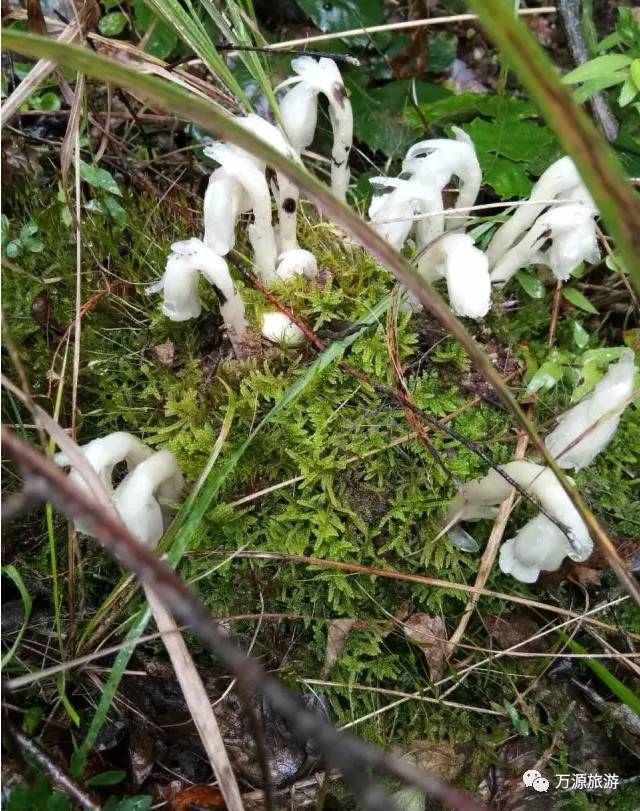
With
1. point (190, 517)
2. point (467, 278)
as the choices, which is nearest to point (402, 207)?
point (467, 278)

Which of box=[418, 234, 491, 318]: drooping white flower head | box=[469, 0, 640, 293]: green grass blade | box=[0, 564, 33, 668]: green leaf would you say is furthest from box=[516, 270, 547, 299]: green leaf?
box=[0, 564, 33, 668]: green leaf

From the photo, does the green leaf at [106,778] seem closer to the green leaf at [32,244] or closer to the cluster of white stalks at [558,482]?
the cluster of white stalks at [558,482]

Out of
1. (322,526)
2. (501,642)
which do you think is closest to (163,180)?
(322,526)

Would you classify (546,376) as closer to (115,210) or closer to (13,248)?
(115,210)

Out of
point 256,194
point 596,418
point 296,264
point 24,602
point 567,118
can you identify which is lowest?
point 24,602

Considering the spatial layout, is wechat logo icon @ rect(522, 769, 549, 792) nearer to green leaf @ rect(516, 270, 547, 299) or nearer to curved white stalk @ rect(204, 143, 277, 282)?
green leaf @ rect(516, 270, 547, 299)

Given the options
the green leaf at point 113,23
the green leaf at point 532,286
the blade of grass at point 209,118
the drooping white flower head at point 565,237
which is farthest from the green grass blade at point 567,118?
the green leaf at point 113,23
